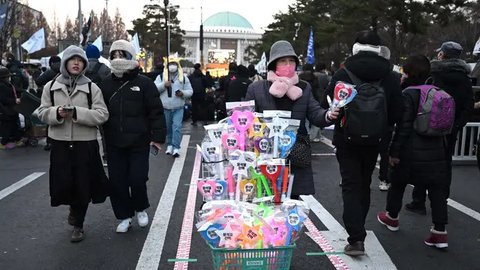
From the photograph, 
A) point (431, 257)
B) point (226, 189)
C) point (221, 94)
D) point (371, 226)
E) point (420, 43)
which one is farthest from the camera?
point (420, 43)

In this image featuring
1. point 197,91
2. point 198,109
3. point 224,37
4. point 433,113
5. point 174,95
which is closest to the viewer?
point 433,113

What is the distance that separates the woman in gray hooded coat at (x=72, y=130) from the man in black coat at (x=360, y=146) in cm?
225

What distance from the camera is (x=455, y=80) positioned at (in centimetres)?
509

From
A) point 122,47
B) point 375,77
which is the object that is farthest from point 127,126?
point 375,77

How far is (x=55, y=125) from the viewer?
4469 mm

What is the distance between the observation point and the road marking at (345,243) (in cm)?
404

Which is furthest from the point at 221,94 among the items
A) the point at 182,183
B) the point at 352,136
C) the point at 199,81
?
the point at 352,136

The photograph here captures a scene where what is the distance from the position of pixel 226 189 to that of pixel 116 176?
2005 mm

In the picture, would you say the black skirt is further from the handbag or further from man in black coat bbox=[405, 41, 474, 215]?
man in black coat bbox=[405, 41, 474, 215]

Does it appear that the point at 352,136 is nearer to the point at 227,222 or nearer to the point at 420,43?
the point at 227,222

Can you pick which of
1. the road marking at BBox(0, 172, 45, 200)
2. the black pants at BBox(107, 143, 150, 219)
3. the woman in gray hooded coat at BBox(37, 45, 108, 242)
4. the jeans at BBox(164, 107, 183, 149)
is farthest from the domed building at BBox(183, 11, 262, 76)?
the woman in gray hooded coat at BBox(37, 45, 108, 242)

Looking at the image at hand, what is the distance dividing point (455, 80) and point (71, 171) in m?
4.11

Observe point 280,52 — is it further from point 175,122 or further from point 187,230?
point 175,122

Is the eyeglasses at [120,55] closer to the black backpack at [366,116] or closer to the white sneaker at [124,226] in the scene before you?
the white sneaker at [124,226]
